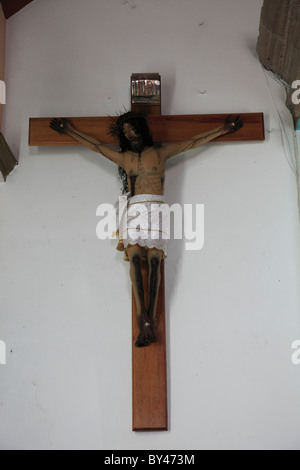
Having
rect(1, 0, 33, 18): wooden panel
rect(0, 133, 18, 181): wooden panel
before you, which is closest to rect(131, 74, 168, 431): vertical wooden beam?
rect(0, 133, 18, 181): wooden panel

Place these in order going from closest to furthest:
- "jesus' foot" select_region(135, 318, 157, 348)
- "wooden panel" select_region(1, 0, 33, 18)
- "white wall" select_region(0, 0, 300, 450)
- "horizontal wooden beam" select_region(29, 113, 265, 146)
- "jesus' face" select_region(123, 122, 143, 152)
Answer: "jesus' foot" select_region(135, 318, 157, 348)
"white wall" select_region(0, 0, 300, 450)
"jesus' face" select_region(123, 122, 143, 152)
"horizontal wooden beam" select_region(29, 113, 265, 146)
"wooden panel" select_region(1, 0, 33, 18)

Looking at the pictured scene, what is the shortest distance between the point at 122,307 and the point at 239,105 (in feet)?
3.64

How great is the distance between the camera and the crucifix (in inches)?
108

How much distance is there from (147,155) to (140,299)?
2.07 feet

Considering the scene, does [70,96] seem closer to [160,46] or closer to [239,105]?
[160,46]

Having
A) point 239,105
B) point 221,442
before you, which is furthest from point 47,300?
point 239,105

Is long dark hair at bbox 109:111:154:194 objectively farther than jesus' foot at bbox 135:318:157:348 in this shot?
Yes

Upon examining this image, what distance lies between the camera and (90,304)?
2.93 m

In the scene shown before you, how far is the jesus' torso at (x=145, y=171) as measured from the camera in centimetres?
287

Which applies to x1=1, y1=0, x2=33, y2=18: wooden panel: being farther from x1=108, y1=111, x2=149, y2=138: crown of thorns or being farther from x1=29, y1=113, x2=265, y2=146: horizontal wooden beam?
x1=108, y1=111, x2=149, y2=138: crown of thorns

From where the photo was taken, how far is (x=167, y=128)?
307 centimetres

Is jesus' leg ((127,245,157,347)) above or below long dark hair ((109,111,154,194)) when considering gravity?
below

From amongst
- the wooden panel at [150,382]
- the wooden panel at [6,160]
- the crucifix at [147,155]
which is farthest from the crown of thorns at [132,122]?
the wooden panel at [150,382]

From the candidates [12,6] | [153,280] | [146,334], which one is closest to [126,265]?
[153,280]
